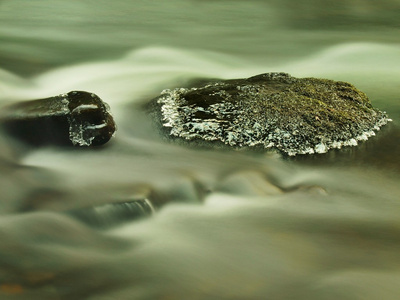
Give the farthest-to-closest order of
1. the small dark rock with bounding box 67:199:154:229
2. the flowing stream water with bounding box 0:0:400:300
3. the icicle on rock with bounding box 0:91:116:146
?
the icicle on rock with bounding box 0:91:116:146 → the small dark rock with bounding box 67:199:154:229 → the flowing stream water with bounding box 0:0:400:300

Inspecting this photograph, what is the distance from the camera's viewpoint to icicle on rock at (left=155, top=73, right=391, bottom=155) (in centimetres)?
429

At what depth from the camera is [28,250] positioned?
292cm

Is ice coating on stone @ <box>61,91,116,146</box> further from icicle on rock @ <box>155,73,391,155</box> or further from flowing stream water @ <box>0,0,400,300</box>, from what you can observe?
icicle on rock @ <box>155,73,391,155</box>

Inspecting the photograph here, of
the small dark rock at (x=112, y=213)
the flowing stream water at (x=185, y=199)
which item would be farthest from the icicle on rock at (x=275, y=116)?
the small dark rock at (x=112, y=213)

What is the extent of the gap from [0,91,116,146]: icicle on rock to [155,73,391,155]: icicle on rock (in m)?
0.62

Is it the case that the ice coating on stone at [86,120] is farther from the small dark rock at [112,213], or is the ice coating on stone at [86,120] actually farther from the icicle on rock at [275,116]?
the small dark rock at [112,213]

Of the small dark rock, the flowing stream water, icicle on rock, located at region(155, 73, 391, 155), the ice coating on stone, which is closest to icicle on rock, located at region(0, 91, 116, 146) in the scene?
the ice coating on stone

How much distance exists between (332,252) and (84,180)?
172 centimetres

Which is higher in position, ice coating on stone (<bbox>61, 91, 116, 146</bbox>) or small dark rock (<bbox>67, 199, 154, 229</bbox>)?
ice coating on stone (<bbox>61, 91, 116, 146</bbox>)

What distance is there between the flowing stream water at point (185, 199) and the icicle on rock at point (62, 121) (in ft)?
0.33

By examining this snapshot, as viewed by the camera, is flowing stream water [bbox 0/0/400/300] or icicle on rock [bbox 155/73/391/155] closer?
flowing stream water [bbox 0/0/400/300]

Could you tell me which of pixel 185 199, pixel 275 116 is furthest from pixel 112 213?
pixel 275 116

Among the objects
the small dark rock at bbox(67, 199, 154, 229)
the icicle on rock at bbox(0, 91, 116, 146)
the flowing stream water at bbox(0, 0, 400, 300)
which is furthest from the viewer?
the icicle on rock at bbox(0, 91, 116, 146)

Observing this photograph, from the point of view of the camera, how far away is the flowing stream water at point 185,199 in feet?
9.13
